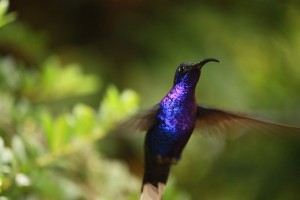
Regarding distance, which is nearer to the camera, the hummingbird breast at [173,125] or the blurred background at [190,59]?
the hummingbird breast at [173,125]

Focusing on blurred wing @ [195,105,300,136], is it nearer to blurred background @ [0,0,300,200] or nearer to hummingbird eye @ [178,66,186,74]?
hummingbird eye @ [178,66,186,74]

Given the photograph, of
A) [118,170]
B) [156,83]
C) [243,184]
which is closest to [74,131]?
[118,170]

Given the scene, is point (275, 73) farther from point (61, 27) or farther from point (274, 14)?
point (61, 27)

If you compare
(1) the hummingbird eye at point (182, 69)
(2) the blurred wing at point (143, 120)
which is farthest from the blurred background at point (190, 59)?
(1) the hummingbird eye at point (182, 69)

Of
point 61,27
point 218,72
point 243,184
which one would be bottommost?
point 243,184

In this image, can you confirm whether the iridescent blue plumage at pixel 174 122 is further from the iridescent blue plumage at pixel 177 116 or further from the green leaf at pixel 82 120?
the green leaf at pixel 82 120

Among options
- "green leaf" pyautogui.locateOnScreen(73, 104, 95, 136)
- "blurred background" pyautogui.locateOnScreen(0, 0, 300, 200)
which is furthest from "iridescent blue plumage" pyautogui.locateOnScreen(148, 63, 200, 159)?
"blurred background" pyautogui.locateOnScreen(0, 0, 300, 200)
